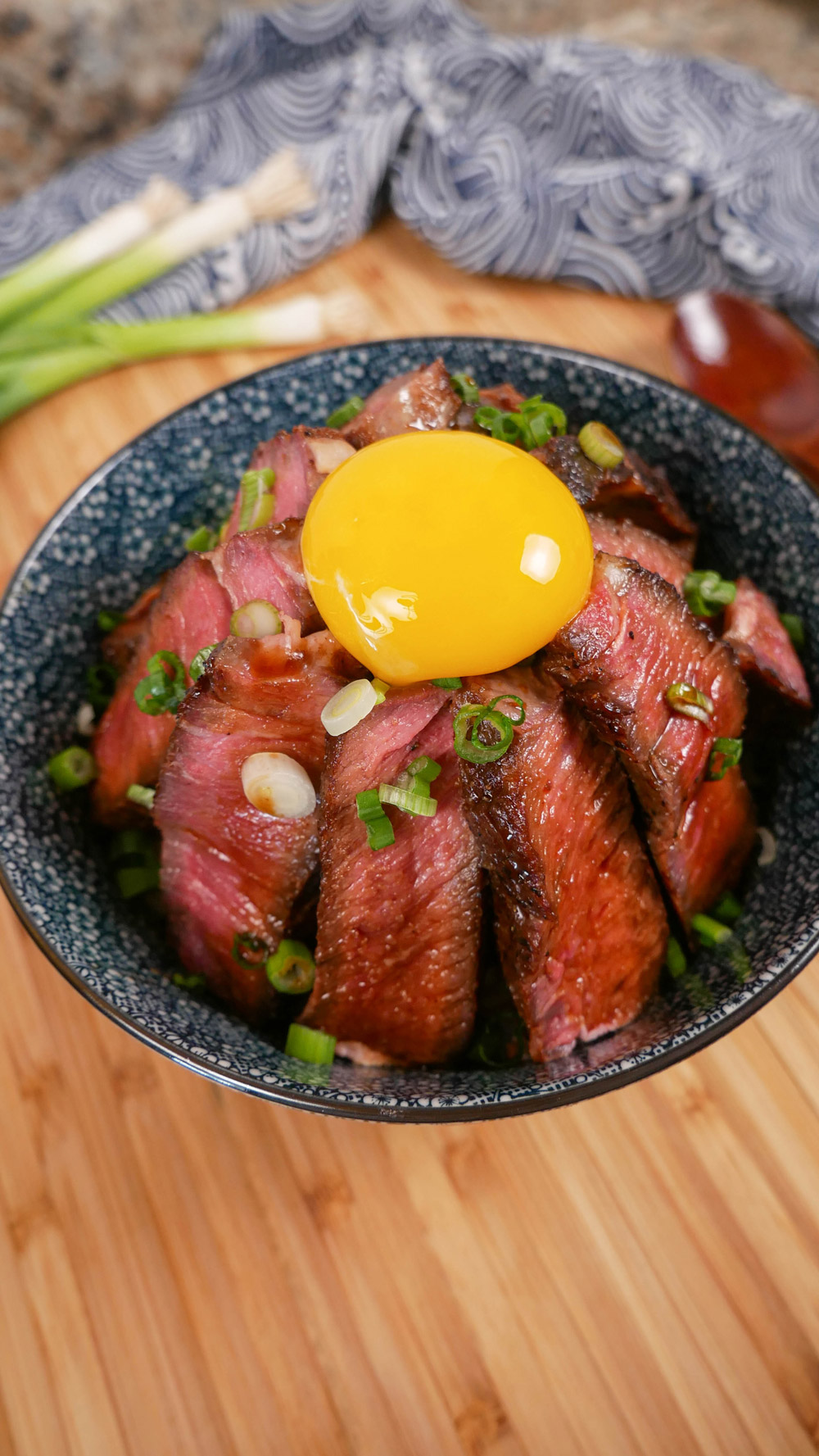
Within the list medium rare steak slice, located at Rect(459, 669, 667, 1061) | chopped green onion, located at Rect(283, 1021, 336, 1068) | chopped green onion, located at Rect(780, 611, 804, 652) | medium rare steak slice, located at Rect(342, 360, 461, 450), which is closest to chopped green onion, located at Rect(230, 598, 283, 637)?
medium rare steak slice, located at Rect(459, 669, 667, 1061)

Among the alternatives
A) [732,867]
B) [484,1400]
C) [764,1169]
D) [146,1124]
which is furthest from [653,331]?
[484,1400]

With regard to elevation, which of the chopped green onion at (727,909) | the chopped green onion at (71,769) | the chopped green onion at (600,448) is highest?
the chopped green onion at (600,448)

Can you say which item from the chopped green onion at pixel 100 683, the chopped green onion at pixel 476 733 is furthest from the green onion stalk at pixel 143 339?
the chopped green onion at pixel 476 733

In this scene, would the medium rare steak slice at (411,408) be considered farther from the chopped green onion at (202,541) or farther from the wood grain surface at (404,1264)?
the wood grain surface at (404,1264)

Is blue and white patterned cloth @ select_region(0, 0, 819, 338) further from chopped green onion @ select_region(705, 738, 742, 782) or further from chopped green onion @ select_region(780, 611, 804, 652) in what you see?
chopped green onion @ select_region(705, 738, 742, 782)

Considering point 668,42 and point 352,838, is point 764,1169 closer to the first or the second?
point 352,838

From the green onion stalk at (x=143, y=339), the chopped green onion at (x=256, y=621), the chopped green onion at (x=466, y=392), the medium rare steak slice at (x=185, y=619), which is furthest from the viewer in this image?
the green onion stalk at (x=143, y=339)
